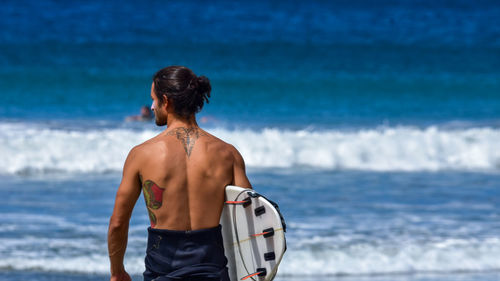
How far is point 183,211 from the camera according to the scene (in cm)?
269

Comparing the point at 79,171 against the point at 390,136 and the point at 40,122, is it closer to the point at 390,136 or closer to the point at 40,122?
the point at 40,122

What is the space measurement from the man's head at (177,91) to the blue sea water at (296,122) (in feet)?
9.66

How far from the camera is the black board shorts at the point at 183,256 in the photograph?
2660 mm

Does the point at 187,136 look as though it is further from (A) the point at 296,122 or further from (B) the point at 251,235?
(A) the point at 296,122

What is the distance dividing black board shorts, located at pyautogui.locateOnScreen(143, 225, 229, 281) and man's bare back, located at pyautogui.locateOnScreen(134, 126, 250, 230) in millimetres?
36

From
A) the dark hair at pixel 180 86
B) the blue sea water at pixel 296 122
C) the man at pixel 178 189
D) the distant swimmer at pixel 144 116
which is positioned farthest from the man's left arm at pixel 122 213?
the distant swimmer at pixel 144 116

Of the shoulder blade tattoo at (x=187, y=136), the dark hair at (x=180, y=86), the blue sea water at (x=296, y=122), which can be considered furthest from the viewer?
the blue sea water at (x=296, y=122)

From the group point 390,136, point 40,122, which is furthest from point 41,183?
point 390,136

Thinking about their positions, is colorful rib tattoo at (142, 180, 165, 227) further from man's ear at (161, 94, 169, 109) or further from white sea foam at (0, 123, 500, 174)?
white sea foam at (0, 123, 500, 174)

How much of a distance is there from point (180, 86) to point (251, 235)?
2.13 ft

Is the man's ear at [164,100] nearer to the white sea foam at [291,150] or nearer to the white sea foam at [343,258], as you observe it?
the white sea foam at [343,258]

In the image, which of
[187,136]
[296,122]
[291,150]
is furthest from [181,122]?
[296,122]

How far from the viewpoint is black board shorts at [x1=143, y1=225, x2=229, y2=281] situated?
8.73ft

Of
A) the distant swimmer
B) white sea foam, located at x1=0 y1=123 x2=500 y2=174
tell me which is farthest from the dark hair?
the distant swimmer
